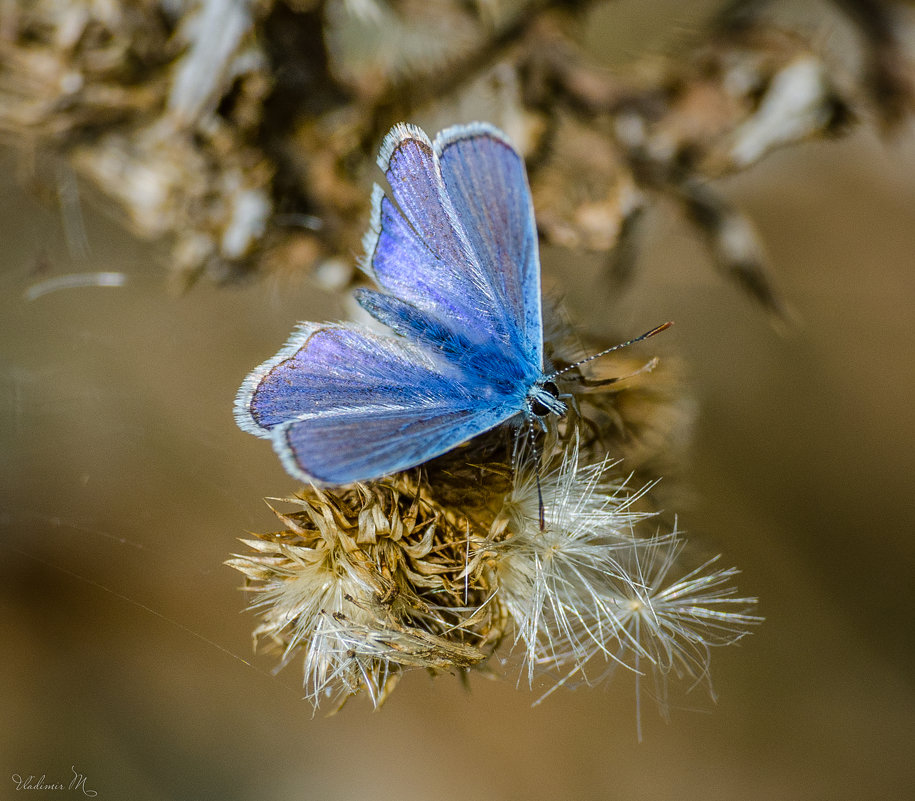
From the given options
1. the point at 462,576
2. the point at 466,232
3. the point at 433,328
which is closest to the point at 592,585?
the point at 462,576

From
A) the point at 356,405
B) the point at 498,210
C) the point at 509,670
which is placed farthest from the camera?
the point at 509,670

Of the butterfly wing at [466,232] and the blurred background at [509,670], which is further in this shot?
the blurred background at [509,670]

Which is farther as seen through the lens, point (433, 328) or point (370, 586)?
point (433, 328)

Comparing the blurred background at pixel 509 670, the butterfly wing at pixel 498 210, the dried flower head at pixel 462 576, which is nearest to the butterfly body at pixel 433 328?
the butterfly wing at pixel 498 210

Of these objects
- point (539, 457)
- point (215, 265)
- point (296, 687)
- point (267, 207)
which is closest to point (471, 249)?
point (539, 457)

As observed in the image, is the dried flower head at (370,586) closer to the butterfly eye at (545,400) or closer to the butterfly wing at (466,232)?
the butterfly eye at (545,400)

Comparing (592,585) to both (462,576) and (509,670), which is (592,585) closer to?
(509,670)

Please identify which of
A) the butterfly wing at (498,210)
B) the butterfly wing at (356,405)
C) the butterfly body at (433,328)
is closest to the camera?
the butterfly wing at (356,405)
